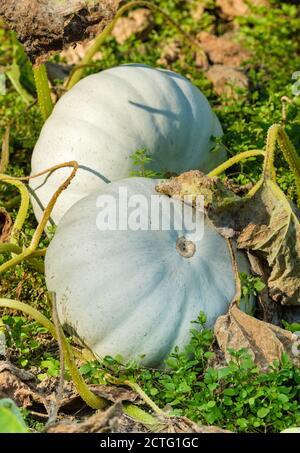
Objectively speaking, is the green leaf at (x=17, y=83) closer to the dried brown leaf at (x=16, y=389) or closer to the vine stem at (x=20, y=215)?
the vine stem at (x=20, y=215)

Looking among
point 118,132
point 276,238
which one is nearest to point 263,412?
point 276,238

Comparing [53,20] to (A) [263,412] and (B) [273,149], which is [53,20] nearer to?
(B) [273,149]

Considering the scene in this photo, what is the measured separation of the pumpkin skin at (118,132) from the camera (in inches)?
152

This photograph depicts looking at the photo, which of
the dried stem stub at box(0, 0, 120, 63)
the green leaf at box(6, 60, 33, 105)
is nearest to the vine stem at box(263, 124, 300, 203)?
the dried stem stub at box(0, 0, 120, 63)

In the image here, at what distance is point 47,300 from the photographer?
374 centimetres

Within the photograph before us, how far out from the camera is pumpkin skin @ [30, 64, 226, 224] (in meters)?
3.86

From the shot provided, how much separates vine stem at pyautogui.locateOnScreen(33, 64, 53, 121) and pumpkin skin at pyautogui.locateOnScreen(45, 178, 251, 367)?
1027 mm

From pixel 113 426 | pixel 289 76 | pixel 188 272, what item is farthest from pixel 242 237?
pixel 289 76

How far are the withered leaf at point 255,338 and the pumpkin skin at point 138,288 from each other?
86 millimetres

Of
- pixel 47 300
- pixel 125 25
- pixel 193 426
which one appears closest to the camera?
pixel 193 426

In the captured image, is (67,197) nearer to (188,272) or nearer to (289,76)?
(188,272)

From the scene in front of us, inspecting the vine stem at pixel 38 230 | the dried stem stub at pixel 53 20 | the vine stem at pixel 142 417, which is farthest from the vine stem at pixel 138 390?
the dried stem stub at pixel 53 20

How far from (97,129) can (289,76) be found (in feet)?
5.90

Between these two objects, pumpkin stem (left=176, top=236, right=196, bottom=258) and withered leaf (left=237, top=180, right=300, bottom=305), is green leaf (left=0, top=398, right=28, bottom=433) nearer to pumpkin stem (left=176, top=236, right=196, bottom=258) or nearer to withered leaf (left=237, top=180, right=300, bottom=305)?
pumpkin stem (left=176, top=236, right=196, bottom=258)
